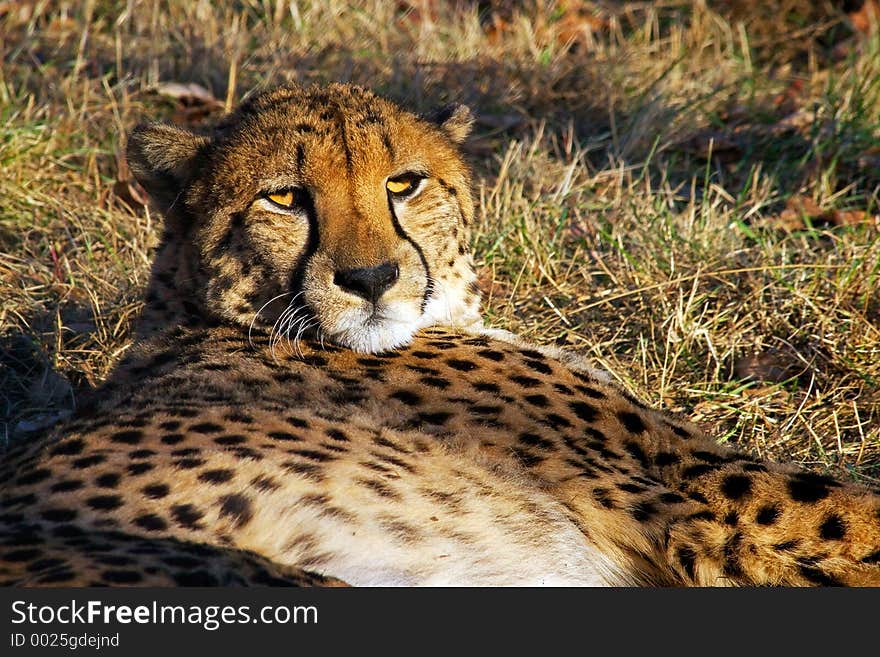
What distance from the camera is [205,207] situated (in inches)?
146

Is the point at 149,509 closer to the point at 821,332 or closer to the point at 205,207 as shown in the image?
the point at 205,207

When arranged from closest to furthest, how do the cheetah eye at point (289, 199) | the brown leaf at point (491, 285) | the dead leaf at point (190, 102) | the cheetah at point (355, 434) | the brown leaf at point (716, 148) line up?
1. the cheetah at point (355, 434)
2. the cheetah eye at point (289, 199)
3. the brown leaf at point (491, 285)
4. the brown leaf at point (716, 148)
5. the dead leaf at point (190, 102)

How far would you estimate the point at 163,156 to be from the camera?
3775 mm

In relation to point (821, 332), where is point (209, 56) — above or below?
above

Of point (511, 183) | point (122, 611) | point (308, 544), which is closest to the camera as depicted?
point (122, 611)

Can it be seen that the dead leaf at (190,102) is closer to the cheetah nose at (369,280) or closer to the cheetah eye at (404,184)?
the cheetah eye at (404,184)

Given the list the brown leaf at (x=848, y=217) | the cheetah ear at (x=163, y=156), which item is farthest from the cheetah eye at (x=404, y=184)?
the brown leaf at (x=848, y=217)

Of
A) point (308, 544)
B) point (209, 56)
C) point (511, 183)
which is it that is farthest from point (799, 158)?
point (308, 544)

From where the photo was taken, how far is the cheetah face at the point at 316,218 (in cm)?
346

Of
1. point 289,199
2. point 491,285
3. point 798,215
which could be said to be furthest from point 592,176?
point 289,199

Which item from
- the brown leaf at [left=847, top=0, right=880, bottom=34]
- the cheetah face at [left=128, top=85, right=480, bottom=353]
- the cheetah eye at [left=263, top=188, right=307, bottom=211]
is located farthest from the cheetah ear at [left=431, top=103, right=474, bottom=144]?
the brown leaf at [left=847, top=0, right=880, bottom=34]

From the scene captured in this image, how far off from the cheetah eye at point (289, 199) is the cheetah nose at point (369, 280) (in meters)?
0.27

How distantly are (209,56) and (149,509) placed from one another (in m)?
4.49

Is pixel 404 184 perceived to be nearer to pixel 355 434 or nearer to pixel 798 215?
pixel 355 434
